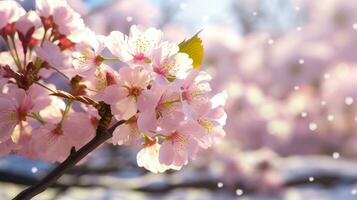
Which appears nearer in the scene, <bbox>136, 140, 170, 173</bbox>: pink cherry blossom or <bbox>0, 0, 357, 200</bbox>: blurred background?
<bbox>136, 140, 170, 173</bbox>: pink cherry blossom

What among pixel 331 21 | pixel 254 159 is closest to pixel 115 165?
pixel 254 159

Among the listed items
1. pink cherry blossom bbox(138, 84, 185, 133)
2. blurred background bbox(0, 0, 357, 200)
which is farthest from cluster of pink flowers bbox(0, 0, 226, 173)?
blurred background bbox(0, 0, 357, 200)

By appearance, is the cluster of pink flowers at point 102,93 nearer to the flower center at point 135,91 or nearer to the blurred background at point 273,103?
the flower center at point 135,91

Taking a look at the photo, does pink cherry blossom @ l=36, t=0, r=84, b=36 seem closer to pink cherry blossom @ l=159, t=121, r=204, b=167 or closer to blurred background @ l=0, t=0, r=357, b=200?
pink cherry blossom @ l=159, t=121, r=204, b=167

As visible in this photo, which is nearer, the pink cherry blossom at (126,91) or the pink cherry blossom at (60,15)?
the pink cherry blossom at (126,91)

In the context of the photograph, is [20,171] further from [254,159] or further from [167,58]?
[167,58]

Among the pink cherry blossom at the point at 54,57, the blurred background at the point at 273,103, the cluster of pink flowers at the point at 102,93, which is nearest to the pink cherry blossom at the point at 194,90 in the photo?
the cluster of pink flowers at the point at 102,93
